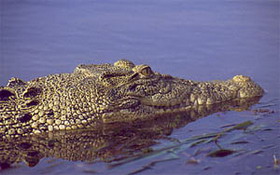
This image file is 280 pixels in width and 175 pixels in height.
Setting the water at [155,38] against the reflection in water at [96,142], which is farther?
the water at [155,38]

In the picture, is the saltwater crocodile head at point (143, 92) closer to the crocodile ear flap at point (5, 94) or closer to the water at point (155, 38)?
the water at point (155, 38)

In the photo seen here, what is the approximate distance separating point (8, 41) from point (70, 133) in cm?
547

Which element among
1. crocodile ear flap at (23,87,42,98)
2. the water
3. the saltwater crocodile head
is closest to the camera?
crocodile ear flap at (23,87,42,98)

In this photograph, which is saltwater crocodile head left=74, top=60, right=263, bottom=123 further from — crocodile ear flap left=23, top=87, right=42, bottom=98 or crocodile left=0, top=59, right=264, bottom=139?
crocodile ear flap left=23, top=87, right=42, bottom=98

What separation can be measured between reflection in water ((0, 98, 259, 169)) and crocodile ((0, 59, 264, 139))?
0.12 m

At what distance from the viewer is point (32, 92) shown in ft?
23.1

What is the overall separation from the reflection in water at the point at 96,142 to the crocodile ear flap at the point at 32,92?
0.59m

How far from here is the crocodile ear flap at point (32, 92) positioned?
6977 mm

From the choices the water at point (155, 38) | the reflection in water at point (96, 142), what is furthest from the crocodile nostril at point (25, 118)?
the water at point (155, 38)

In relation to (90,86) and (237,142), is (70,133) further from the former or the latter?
(237,142)

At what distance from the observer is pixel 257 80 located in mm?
9227

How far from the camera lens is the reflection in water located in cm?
623

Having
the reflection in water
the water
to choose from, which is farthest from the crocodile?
the water

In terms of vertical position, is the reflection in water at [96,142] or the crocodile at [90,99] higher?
the crocodile at [90,99]
